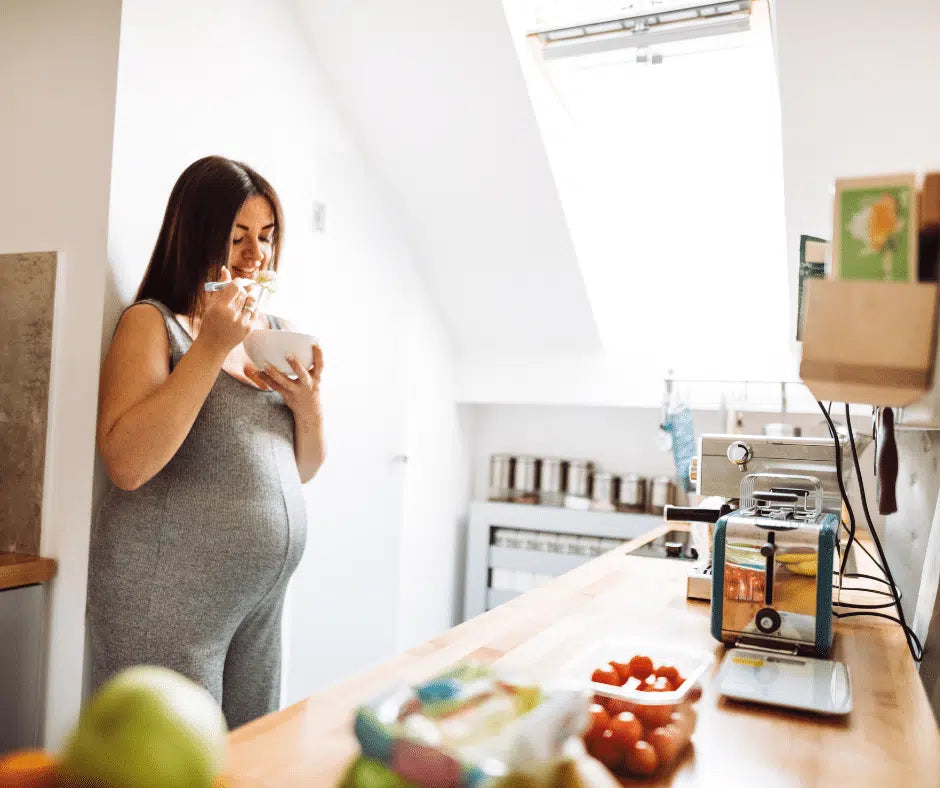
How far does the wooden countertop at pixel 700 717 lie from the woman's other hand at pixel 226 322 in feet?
2.04

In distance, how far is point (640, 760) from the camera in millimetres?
777

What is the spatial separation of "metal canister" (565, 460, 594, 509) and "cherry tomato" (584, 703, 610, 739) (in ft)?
9.31

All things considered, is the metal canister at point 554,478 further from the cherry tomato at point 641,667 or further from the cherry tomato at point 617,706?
the cherry tomato at point 617,706

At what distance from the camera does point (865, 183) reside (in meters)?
0.81

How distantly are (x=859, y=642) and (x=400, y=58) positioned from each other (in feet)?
7.24

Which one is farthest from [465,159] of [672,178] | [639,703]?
[639,703]

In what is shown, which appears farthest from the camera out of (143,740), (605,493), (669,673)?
(605,493)

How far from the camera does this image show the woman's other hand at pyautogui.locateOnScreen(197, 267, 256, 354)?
138 centimetres

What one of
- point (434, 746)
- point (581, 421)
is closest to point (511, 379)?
point (581, 421)

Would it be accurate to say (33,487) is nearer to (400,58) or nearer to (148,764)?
(148,764)

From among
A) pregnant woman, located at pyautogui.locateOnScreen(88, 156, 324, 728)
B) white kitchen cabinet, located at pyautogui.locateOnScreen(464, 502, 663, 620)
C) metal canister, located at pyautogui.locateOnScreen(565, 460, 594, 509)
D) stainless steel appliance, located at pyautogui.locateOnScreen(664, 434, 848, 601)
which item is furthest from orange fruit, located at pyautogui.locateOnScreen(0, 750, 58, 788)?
metal canister, located at pyautogui.locateOnScreen(565, 460, 594, 509)

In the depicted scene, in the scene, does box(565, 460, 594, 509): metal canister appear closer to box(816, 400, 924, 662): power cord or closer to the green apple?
box(816, 400, 924, 662): power cord

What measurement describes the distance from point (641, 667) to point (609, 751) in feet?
0.72

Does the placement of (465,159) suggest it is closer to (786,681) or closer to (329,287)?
(329,287)
